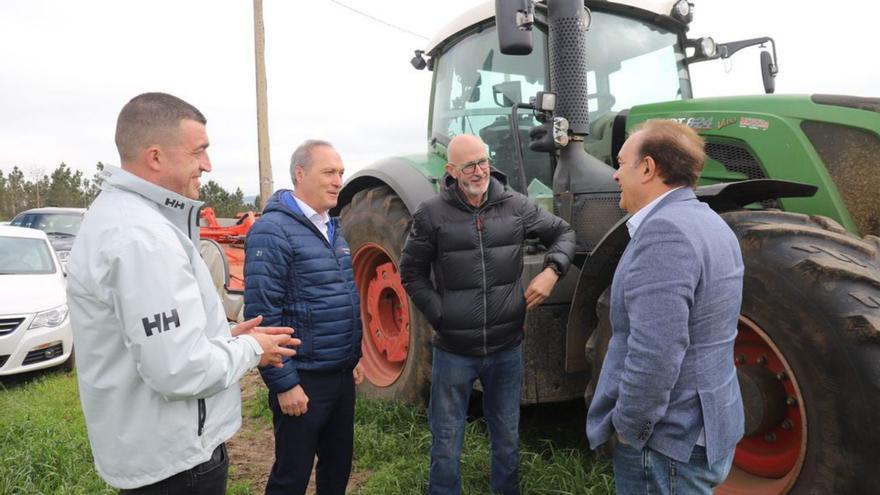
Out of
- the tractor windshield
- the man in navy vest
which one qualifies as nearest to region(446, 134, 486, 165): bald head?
the man in navy vest

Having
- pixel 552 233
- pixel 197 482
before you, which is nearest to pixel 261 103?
pixel 552 233

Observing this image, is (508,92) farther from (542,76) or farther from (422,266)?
(422,266)

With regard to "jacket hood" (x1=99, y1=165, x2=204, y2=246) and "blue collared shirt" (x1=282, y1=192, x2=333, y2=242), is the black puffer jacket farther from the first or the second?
"jacket hood" (x1=99, y1=165, x2=204, y2=246)

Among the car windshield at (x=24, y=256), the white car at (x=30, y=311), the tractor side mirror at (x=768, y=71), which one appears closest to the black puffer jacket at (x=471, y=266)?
the tractor side mirror at (x=768, y=71)

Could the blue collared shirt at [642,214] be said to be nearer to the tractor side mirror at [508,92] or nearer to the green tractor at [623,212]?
the green tractor at [623,212]

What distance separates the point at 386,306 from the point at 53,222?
1013 cm

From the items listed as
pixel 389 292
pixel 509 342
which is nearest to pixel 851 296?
pixel 509 342

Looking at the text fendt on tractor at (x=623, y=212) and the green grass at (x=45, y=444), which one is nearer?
the text fendt on tractor at (x=623, y=212)

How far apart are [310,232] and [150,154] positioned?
0.93 meters

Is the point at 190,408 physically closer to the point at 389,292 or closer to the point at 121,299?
the point at 121,299

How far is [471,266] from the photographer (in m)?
2.73

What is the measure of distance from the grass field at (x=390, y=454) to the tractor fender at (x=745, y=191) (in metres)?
1.39

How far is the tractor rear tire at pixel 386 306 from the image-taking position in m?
3.82

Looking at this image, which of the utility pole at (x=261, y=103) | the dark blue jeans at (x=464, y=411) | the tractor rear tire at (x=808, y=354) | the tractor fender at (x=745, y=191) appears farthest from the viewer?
the utility pole at (x=261, y=103)
